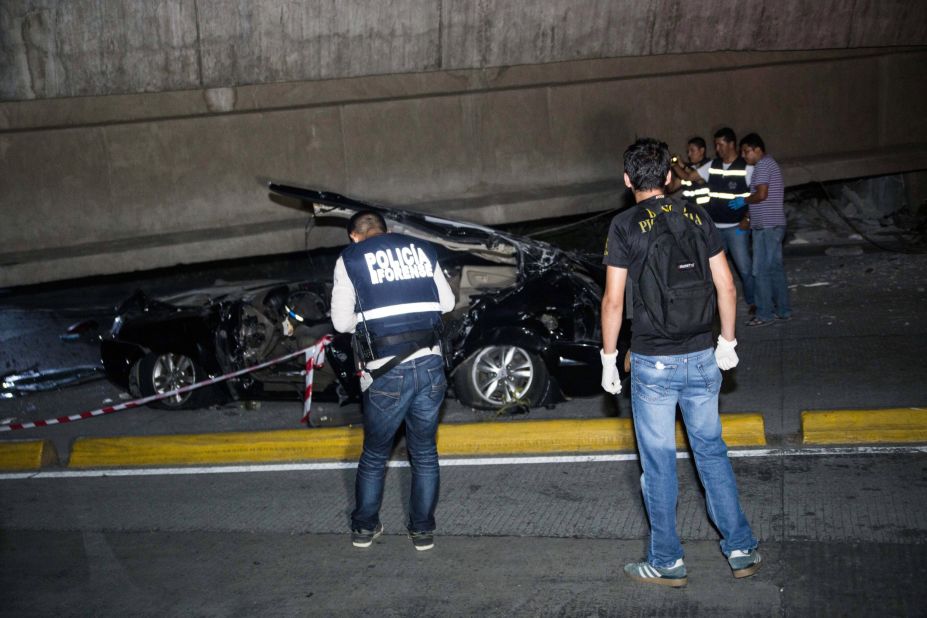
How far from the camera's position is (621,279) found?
450 cm

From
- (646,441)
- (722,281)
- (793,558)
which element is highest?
(722,281)

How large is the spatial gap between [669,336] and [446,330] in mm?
3384

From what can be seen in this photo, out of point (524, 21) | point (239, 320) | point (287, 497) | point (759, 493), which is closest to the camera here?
point (759, 493)

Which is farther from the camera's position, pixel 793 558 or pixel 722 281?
pixel 793 558

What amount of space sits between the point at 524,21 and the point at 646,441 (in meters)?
8.95

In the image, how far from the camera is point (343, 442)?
24.1ft

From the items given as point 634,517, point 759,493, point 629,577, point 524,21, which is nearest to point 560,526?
point 634,517

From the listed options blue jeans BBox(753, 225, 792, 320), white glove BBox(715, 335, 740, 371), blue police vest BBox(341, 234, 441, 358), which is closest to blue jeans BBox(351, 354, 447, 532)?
blue police vest BBox(341, 234, 441, 358)

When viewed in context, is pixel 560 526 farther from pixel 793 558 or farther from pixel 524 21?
pixel 524 21

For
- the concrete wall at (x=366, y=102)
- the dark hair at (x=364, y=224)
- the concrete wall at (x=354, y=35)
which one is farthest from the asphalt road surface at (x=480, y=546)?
the concrete wall at (x=354, y=35)

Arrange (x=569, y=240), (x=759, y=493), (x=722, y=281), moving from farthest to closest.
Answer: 1. (x=569, y=240)
2. (x=759, y=493)
3. (x=722, y=281)

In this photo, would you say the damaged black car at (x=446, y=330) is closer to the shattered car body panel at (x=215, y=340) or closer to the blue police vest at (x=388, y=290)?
the shattered car body panel at (x=215, y=340)

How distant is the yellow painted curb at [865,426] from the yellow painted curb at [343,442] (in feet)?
1.15

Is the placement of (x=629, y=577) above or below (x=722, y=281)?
below
